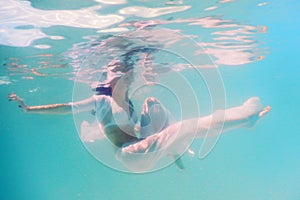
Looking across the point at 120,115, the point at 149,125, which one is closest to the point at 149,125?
the point at 149,125

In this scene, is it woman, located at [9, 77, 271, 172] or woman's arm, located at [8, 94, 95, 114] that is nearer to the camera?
woman, located at [9, 77, 271, 172]

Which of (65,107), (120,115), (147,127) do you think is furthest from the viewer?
(65,107)

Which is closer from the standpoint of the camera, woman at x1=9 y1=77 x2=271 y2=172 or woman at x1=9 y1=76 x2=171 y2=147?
woman at x1=9 y1=77 x2=271 y2=172

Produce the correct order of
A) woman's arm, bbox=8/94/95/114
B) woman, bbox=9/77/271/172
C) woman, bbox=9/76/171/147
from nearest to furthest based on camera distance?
woman, bbox=9/77/271/172 → woman, bbox=9/76/171/147 → woman's arm, bbox=8/94/95/114

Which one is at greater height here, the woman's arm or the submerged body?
the woman's arm

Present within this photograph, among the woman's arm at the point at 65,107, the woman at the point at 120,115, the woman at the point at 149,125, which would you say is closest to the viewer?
the woman at the point at 149,125

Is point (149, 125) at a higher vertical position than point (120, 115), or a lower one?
lower

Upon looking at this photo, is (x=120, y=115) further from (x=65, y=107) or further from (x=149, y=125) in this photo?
(x=65, y=107)

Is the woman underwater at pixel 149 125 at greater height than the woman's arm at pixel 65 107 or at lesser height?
lesser

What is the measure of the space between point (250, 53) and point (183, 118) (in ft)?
54.1

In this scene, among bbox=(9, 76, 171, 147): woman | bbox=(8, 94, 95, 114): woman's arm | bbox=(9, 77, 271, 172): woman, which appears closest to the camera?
bbox=(9, 77, 271, 172): woman

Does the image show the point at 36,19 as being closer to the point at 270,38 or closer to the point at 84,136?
the point at 84,136

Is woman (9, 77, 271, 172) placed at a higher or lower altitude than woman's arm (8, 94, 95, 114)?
lower

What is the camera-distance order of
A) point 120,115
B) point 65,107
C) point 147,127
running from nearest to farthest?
point 120,115 → point 147,127 → point 65,107
